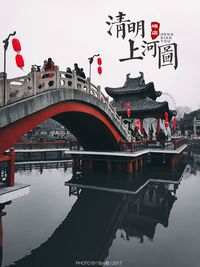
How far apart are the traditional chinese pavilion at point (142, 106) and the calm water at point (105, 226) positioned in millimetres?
11765

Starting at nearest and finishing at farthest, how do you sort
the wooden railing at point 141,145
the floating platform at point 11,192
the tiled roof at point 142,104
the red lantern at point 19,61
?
the floating platform at point 11,192, the red lantern at point 19,61, the wooden railing at point 141,145, the tiled roof at point 142,104

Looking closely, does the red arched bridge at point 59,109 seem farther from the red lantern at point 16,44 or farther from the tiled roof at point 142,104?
the tiled roof at point 142,104

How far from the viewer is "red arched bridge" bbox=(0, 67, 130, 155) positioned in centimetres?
721

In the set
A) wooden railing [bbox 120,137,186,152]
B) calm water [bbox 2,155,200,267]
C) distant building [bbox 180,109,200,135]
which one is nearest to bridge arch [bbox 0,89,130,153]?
wooden railing [bbox 120,137,186,152]

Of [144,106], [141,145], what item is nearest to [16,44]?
[141,145]

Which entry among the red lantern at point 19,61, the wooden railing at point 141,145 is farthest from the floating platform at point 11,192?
the wooden railing at point 141,145

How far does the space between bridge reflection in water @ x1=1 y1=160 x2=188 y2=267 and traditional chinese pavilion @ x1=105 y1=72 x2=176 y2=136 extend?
10.2 metres

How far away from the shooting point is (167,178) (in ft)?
55.3

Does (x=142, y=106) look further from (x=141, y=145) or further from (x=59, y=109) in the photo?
(x=59, y=109)

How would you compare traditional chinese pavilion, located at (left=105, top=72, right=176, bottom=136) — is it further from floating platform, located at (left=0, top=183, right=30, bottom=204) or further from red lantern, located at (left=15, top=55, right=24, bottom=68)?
floating platform, located at (left=0, top=183, right=30, bottom=204)

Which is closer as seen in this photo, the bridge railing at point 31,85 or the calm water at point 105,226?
the calm water at point 105,226

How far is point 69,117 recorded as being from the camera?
569 inches

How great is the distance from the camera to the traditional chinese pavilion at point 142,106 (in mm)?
24953

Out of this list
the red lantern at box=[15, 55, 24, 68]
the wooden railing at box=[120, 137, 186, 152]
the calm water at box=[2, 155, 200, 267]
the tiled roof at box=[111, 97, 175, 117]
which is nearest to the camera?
the calm water at box=[2, 155, 200, 267]
